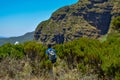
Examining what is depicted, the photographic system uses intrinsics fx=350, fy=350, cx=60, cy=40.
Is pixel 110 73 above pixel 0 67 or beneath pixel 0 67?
beneath

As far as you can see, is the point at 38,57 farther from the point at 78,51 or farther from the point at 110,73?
the point at 110,73

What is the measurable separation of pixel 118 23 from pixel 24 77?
2524 centimetres

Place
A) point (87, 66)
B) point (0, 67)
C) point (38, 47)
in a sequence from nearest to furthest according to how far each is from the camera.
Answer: point (0, 67)
point (87, 66)
point (38, 47)

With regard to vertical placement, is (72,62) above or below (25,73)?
below

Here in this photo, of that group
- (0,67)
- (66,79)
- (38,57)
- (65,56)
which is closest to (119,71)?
(66,79)

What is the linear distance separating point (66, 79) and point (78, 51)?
25.4ft

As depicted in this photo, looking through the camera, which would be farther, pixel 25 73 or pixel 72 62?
pixel 72 62

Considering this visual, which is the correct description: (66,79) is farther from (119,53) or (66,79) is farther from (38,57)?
(38,57)

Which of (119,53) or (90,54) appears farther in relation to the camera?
(90,54)

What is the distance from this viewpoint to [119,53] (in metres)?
14.2

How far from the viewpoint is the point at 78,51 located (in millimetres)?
18141

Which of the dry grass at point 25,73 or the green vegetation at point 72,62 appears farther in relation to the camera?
the green vegetation at point 72,62

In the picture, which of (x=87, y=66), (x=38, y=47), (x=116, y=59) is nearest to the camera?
(x=116, y=59)

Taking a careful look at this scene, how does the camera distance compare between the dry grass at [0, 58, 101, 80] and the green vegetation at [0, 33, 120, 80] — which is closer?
the dry grass at [0, 58, 101, 80]
